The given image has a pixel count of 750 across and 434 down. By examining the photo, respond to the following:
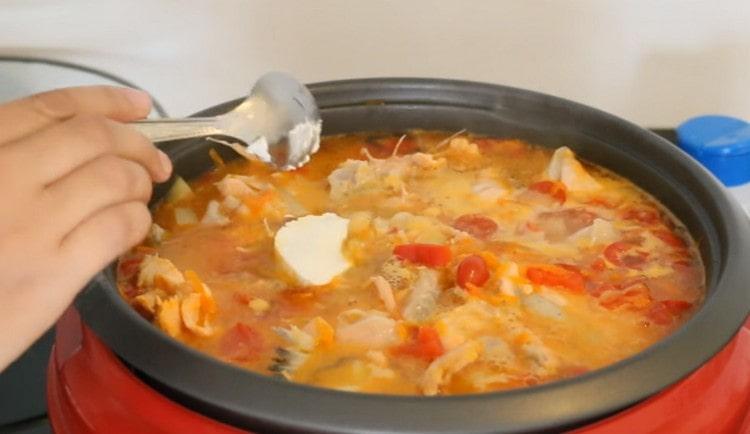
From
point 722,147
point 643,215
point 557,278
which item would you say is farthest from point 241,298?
point 722,147

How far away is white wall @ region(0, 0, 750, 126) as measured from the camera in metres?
1.31

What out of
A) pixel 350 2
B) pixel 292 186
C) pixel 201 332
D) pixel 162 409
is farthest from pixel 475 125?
pixel 162 409

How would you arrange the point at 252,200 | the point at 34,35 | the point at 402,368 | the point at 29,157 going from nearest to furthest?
the point at 29,157
the point at 402,368
the point at 252,200
the point at 34,35

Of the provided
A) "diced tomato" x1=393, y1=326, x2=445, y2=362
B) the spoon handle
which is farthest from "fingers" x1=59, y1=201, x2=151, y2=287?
"diced tomato" x1=393, y1=326, x2=445, y2=362

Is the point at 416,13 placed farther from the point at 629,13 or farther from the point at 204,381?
the point at 204,381

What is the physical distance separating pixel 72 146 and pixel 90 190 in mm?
32

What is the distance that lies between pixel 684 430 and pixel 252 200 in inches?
19.1

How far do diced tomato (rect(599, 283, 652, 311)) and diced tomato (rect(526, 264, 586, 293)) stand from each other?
0.08ft

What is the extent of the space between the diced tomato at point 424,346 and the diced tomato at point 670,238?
11.0 inches

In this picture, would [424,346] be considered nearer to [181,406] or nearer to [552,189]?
[181,406]

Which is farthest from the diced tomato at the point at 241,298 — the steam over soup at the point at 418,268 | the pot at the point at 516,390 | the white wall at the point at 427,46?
the white wall at the point at 427,46

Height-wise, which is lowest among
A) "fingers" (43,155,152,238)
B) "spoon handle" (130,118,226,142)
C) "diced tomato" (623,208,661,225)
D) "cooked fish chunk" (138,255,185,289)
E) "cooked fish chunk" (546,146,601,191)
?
"cooked fish chunk" (138,255,185,289)

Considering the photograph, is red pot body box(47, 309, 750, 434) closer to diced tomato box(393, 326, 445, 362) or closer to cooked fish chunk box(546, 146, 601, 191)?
diced tomato box(393, 326, 445, 362)

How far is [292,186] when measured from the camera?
105 centimetres
